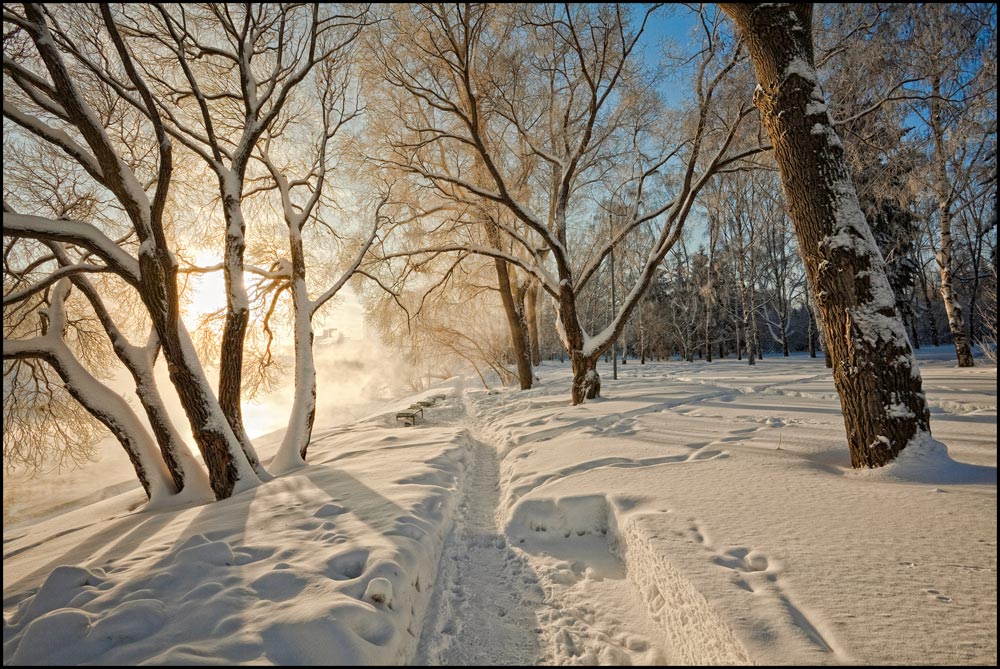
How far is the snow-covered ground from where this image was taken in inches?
67.2

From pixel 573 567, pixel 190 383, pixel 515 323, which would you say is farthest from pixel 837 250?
pixel 515 323

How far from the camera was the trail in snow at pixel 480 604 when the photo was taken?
6.85 feet

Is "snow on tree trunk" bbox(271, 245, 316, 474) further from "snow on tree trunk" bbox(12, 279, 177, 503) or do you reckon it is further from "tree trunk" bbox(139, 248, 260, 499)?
"snow on tree trunk" bbox(12, 279, 177, 503)

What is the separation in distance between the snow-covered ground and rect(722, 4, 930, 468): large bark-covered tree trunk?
311 millimetres

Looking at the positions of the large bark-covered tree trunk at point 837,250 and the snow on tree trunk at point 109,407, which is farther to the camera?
the snow on tree trunk at point 109,407

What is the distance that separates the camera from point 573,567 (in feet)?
9.45

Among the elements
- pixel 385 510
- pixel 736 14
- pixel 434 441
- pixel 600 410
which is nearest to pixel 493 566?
pixel 385 510

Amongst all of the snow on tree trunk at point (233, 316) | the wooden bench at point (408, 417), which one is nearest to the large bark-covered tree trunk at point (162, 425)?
the snow on tree trunk at point (233, 316)

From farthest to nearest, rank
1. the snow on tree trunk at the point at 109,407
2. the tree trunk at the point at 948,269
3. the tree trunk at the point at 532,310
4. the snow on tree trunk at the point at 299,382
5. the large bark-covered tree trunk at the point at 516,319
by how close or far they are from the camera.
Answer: the tree trunk at the point at 532,310 → the large bark-covered tree trunk at the point at 516,319 → the tree trunk at the point at 948,269 → the snow on tree trunk at the point at 299,382 → the snow on tree trunk at the point at 109,407

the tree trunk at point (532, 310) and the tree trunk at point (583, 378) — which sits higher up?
the tree trunk at point (532, 310)

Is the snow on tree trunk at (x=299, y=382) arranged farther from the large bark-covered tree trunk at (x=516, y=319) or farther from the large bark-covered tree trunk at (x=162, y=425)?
the large bark-covered tree trunk at (x=516, y=319)

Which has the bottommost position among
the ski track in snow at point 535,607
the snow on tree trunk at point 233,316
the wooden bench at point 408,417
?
the ski track in snow at point 535,607

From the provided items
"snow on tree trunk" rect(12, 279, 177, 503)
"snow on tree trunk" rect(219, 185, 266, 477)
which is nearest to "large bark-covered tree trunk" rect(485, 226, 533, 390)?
"snow on tree trunk" rect(219, 185, 266, 477)

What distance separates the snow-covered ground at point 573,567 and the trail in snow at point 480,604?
0.01 m
